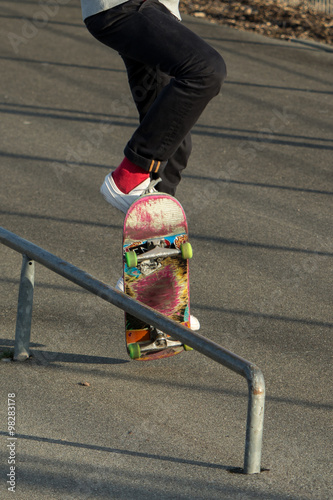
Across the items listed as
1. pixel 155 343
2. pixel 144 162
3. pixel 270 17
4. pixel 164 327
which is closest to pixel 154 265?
pixel 155 343

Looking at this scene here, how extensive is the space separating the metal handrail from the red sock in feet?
1.95

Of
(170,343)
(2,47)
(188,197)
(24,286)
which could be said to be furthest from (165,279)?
(2,47)

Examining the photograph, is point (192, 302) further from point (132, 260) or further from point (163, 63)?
point (163, 63)

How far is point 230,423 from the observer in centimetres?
305

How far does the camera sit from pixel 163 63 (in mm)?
3180

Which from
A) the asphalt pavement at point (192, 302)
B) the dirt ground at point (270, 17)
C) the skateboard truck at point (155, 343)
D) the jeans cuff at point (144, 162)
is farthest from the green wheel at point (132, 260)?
the dirt ground at point (270, 17)

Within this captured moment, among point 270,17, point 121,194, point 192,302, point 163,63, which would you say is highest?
point 163,63

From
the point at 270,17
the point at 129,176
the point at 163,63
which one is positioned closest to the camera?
the point at 163,63

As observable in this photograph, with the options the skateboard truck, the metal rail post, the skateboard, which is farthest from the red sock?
the skateboard truck

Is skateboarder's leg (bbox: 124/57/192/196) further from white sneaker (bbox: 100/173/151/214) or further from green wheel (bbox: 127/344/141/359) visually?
green wheel (bbox: 127/344/141/359)

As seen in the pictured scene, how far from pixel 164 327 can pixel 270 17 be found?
9.57 m

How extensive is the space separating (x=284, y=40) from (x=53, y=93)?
396cm

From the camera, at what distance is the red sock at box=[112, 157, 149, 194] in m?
3.45

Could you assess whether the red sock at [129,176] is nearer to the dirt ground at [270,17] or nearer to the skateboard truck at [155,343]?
the skateboard truck at [155,343]
